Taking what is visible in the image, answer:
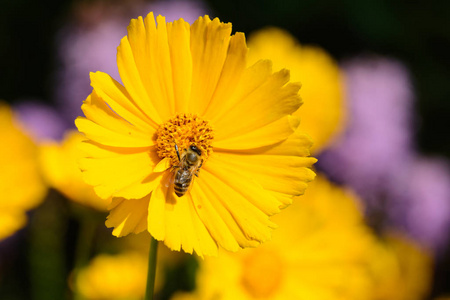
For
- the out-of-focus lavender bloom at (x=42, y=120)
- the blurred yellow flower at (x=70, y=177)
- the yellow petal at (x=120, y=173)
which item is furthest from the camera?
the out-of-focus lavender bloom at (x=42, y=120)

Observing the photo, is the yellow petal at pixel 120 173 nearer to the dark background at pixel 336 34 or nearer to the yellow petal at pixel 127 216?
the yellow petal at pixel 127 216

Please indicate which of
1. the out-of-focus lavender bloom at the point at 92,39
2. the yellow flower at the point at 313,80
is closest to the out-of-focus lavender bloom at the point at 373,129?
the yellow flower at the point at 313,80

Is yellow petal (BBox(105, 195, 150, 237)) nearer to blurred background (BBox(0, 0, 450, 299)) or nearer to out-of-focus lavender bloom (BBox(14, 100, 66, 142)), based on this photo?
blurred background (BBox(0, 0, 450, 299))

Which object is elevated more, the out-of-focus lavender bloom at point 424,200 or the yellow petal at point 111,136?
the yellow petal at point 111,136

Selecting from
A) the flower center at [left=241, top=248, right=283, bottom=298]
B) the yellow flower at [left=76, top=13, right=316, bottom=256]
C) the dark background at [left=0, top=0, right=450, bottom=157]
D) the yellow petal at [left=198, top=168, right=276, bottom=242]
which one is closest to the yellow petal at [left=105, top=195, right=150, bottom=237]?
the yellow flower at [left=76, top=13, right=316, bottom=256]

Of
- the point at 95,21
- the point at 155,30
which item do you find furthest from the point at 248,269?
the point at 95,21

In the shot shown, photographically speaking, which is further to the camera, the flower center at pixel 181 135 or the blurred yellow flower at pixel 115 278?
the blurred yellow flower at pixel 115 278

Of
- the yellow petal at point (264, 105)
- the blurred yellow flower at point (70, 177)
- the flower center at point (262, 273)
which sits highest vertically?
the yellow petal at point (264, 105)

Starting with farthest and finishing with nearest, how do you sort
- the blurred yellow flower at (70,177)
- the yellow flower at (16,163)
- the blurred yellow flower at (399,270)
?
the blurred yellow flower at (399,270), the blurred yellow flower at (70,177), the yellow flower at (16,163)
